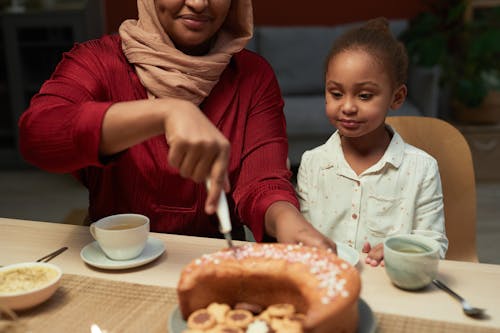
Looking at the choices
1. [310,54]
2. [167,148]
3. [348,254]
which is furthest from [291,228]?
[310,54]

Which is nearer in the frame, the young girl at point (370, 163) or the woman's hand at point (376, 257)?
the woman's hand at point (376, 257)

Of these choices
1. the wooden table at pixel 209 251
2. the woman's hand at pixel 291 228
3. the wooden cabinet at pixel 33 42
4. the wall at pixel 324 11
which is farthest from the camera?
the wall at pixel 324 11

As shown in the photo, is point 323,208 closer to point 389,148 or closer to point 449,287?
point 389,148

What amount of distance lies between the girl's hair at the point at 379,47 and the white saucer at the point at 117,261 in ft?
2.32

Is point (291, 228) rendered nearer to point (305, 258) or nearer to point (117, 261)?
point (305, 258)

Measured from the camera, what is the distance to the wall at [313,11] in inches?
185

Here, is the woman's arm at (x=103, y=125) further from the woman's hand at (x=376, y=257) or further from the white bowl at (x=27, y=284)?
the woman's hand at (x=376, y=257)

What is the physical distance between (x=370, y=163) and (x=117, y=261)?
0.75 metres

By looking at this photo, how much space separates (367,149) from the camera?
1509mm

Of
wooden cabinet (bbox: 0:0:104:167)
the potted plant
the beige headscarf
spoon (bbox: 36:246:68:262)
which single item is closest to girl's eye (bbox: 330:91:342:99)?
the beige headscarf

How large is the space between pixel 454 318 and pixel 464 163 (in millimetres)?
762

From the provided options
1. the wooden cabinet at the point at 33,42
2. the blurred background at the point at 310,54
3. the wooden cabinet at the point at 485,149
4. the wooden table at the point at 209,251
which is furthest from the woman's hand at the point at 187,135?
the wooden cabinet at the point at 33,42

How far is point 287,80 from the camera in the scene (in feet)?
14.7

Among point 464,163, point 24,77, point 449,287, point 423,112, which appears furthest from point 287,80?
point 449,287
